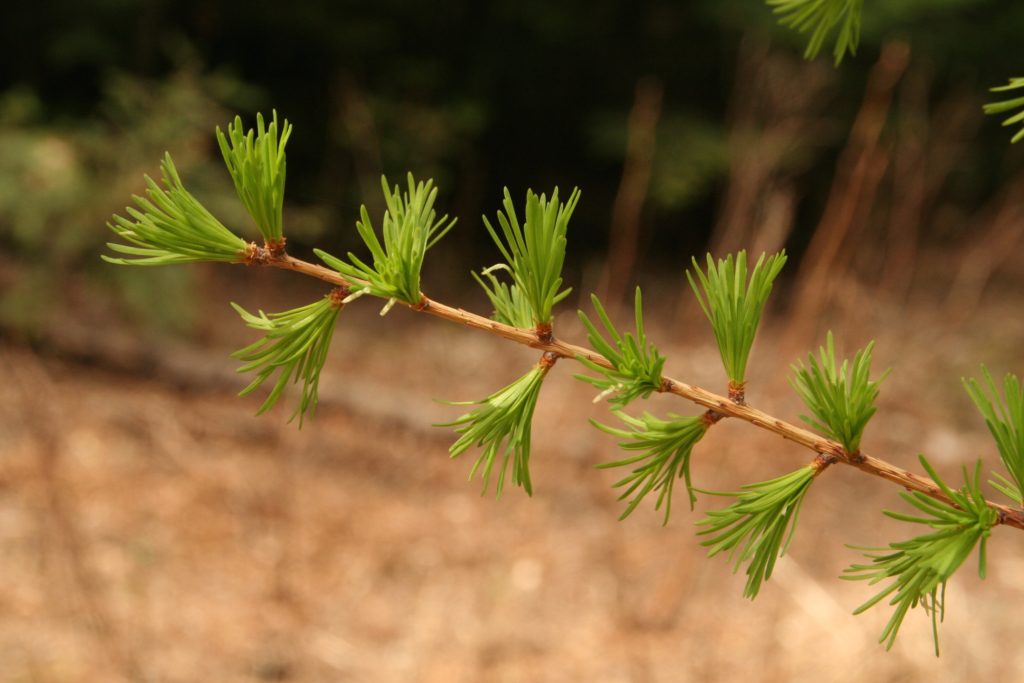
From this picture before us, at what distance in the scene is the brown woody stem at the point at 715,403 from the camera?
43 cm

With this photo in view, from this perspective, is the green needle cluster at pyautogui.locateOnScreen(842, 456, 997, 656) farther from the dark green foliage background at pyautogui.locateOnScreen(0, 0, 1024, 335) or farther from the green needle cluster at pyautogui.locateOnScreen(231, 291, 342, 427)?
the dark green foliage background at pyautogui.locateOnScreen(0, 0, 1024, 335)

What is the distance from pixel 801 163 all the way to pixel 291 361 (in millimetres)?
4261

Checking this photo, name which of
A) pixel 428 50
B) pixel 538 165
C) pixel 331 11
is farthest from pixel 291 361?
pixel 538 165

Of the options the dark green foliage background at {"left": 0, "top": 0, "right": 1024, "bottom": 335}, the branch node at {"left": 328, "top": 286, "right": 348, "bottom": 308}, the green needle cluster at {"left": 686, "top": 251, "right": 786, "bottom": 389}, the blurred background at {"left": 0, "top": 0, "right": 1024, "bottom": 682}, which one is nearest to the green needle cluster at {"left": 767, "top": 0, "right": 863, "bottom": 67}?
the green needle cluster at {"left": 686, "top": 251, "right": 786, "bottom": 389}

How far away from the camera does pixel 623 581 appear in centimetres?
243

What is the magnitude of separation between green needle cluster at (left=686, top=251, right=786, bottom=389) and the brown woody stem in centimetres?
3

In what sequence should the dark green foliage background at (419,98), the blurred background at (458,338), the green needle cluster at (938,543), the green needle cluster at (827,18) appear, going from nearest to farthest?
the green needle cluster at (938,543)
the green needle cluster at (827,18)
the blurred background at (458,338)
the dark green foliage background at (419,98)

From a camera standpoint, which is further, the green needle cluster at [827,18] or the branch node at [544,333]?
the green needle cluster at [827,18]

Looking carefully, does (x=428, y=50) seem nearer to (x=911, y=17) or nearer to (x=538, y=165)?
(x=538, y=165)

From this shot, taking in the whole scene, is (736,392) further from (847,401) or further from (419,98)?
(419,98)

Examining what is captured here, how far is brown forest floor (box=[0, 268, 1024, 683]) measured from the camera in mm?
1964

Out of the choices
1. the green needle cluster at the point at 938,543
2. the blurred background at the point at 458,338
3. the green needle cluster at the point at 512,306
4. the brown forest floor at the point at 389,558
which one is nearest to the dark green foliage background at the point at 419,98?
the blurred background at the point at 458,338

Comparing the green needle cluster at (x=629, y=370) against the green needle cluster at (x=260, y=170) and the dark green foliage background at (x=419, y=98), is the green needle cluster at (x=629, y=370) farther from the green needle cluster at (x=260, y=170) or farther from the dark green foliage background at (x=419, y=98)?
the dark green foliage background at (x=419, y=98)

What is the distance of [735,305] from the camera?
18.7 inches
